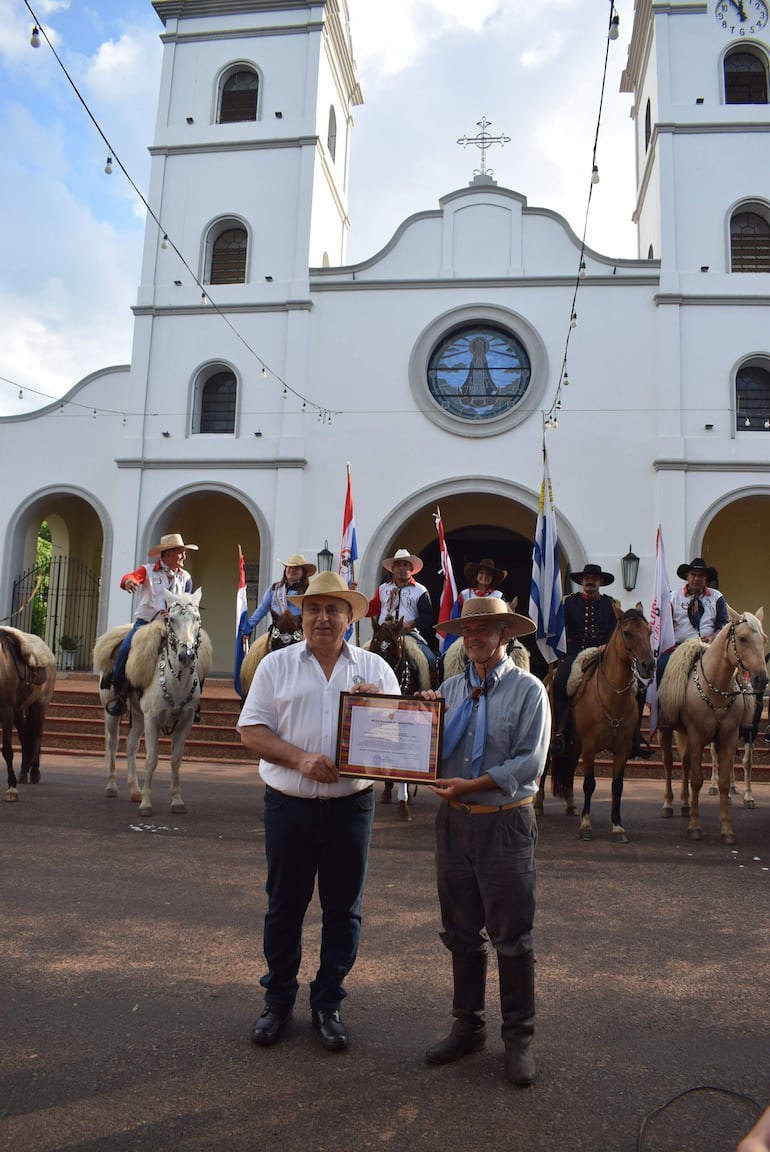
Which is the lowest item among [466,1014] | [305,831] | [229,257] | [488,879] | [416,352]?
[466,1014]

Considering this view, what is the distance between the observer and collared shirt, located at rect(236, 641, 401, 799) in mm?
3545

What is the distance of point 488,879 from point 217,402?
16630 mm

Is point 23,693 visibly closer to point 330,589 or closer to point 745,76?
point 330,589

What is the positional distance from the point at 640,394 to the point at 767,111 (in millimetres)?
6859

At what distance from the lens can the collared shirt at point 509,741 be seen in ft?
11.0

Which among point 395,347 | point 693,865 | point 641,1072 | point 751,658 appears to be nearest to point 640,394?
point 395,347

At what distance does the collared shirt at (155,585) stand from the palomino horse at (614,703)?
4374 mm

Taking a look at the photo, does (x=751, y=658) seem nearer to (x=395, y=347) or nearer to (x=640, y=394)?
(x=640, y=394)

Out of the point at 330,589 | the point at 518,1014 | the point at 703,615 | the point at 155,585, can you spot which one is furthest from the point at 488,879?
the point at 703,615

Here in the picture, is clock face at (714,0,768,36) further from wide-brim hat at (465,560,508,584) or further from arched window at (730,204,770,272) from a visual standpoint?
wide-brim hat at (465,560,508,584)

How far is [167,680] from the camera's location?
27.2ft

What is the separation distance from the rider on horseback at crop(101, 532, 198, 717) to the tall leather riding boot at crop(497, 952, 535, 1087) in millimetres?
6284

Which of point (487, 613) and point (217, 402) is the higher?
point (217, 402)

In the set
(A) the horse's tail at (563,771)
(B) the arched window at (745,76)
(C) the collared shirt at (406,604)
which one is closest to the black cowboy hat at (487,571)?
(C) the collared shirt at (406,604)
